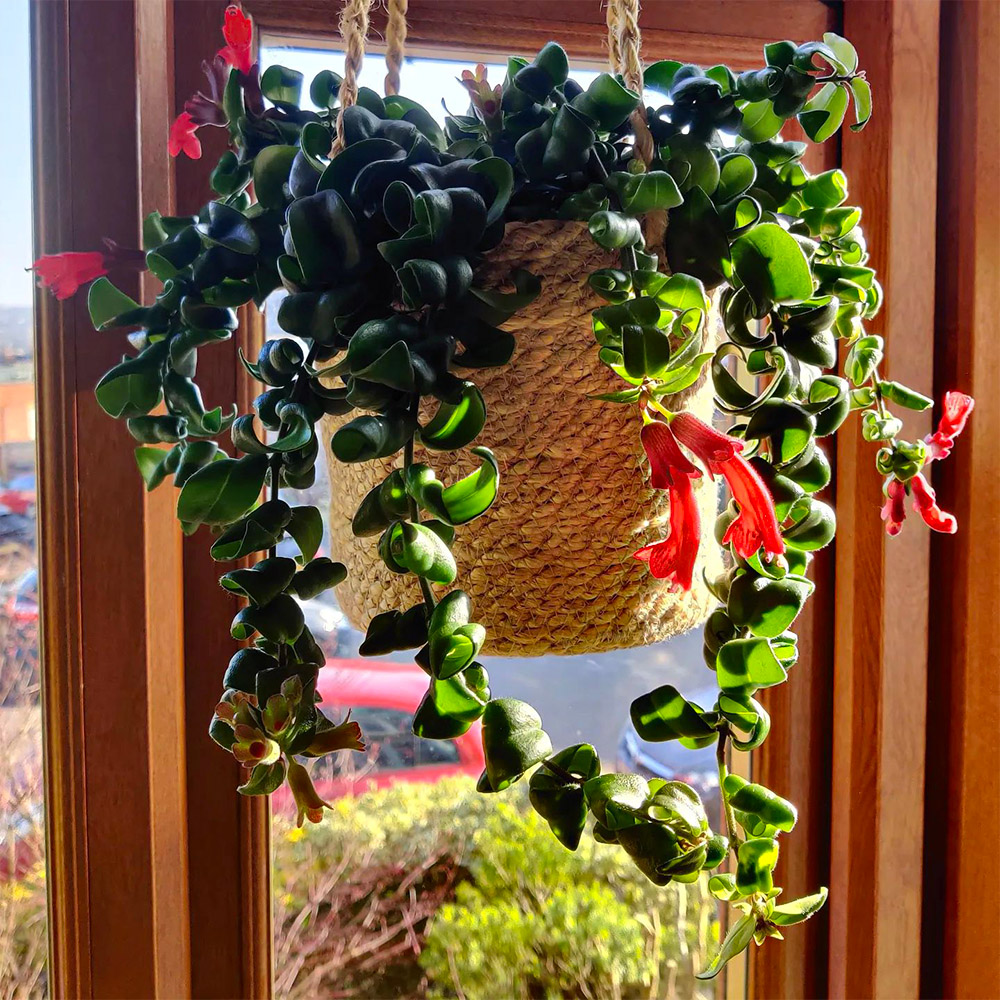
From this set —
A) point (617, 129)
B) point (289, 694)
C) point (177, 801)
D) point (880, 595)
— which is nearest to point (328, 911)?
point (177, 801)

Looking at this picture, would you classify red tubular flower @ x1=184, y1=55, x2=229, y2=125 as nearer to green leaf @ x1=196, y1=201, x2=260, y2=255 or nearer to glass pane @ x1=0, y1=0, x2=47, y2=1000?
green leaf @ x1=196, y1=201, x2=260, y2=255

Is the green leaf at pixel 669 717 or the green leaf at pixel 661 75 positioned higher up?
the green leaf at pixel 661 75

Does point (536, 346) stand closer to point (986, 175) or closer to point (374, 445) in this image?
point (374, 445)

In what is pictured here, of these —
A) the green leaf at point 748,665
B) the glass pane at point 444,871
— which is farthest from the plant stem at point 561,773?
the glass pane at point 444,871

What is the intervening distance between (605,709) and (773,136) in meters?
0.70

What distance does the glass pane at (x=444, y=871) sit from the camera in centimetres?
95

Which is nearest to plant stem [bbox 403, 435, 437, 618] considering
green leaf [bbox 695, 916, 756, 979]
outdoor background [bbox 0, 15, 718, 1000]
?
green leaf [bbox 695, 916, 756, 979]

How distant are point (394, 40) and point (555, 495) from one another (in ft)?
1.07

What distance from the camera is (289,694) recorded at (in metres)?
0.40

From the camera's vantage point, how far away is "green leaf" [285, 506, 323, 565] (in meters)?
0.44

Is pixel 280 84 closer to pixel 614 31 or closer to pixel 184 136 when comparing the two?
pixel 184 136

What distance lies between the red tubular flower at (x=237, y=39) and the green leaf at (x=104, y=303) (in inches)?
7.2

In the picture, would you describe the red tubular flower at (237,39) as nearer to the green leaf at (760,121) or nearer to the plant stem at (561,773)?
the green leaf at (760,121)

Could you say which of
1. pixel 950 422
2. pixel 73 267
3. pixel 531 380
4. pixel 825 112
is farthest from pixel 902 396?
pixel 73 267
